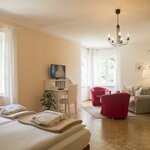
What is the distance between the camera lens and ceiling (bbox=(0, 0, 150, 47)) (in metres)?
3.55

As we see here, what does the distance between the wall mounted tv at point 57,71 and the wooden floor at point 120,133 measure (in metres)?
1.74

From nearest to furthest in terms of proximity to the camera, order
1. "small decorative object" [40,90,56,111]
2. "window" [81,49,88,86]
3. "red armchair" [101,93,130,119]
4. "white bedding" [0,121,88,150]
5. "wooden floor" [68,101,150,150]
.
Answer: "white bedding" [0,121,88,150], "wooden floor" [68,101,150,150], "red armchair" [101,93,130,119], "small decorative object" [40,90,56,111], "window" [81,49,88,86]

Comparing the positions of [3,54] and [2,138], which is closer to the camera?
[2,138]

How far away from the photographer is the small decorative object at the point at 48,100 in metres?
5.27

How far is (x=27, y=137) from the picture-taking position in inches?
74.8

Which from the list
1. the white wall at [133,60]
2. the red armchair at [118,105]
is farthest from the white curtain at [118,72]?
the red armchair at [118,105]

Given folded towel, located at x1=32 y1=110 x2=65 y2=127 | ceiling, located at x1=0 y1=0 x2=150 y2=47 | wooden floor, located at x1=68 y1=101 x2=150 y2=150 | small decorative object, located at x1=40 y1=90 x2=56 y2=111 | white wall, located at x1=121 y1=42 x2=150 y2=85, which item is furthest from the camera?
white wall, located at x1=121 y1=42 x2=150 y2=85

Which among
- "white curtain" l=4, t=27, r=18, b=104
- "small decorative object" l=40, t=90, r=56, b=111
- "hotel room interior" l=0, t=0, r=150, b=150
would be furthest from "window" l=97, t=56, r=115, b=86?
"white curtain" l=4, t=27, r=18, b=104

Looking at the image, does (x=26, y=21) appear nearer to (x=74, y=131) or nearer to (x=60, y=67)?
(x=60, y=67)

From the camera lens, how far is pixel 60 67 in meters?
6.25

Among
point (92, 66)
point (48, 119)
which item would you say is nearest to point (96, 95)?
point (92, 66)

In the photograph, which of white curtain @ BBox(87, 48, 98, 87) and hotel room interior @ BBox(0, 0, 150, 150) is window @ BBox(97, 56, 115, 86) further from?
hotel room interior @ BBox(0, 0, 150, 150)

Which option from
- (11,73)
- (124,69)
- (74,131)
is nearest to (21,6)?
(11,73)

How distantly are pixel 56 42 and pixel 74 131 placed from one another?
174 inches
